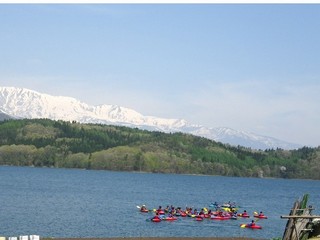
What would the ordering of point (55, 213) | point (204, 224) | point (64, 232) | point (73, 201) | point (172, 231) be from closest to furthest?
point (64, 232) < point (172, 231) < point (204, 224) < point (55, 213) < point (73, 201)

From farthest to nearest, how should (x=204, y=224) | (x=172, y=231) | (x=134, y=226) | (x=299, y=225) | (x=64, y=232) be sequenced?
1. (x=204, y=224)
2. (x=134, y=226)
3. (x=172, y=231)
4. (x=64, y=232)
5. (x=299, y=225)

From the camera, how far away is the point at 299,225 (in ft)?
126

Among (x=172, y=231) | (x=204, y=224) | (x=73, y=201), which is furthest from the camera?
(x=73, y=201)

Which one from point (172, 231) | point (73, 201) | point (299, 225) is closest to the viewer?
point (299, 225)

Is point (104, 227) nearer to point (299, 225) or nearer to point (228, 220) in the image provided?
point (228, 220)

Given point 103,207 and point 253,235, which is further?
point 103,207

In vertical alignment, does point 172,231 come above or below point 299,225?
below

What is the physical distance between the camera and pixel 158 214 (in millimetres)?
116938

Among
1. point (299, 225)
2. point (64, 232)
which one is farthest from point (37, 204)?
point (299, 225)

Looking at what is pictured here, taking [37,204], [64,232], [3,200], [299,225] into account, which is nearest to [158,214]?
[64,232]

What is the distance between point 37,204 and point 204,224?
4633 cm

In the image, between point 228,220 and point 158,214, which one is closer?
point 158,214

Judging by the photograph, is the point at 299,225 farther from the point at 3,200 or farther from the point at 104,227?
the point at 3,200

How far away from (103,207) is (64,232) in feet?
174
